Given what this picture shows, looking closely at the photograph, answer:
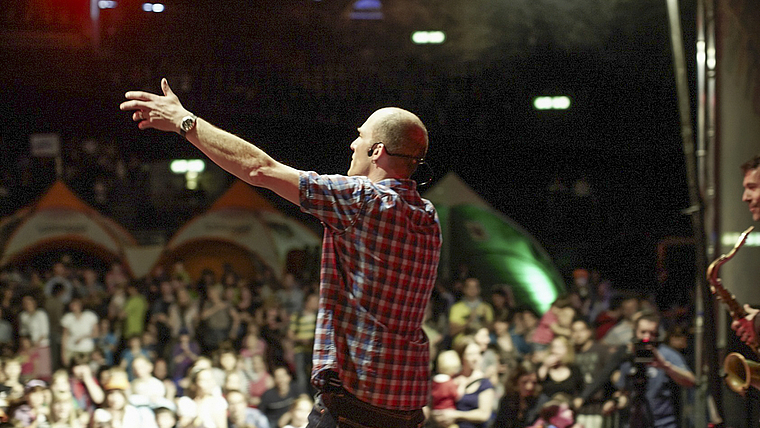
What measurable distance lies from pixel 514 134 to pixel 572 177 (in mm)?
1123

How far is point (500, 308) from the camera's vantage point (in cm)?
752

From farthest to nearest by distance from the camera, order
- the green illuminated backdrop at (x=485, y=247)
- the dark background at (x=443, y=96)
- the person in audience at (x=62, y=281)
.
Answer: the dark background at (x=443, y=96) → the green illuminated backdrop at (x=485, y=247) → the person in audience at (x=62, y=281)

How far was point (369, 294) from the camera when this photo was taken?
1.87m

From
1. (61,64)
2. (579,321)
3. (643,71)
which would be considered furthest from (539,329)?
(61,64)

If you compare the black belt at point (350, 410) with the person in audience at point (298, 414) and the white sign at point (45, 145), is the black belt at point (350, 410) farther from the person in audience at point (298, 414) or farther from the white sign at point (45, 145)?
the white sign at point (45, 145)

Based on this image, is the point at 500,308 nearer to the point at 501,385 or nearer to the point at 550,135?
the point at 501,385

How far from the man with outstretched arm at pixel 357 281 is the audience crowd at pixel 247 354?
3311 mm

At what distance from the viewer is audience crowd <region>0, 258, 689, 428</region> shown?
530 cm

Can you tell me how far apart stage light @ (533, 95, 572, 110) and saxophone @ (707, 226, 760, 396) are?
902 centimetres

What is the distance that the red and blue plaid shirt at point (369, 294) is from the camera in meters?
1.85

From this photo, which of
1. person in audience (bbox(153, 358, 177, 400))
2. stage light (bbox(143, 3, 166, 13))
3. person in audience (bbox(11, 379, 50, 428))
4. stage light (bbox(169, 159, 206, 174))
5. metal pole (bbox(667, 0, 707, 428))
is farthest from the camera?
stage light (bbox(143, 3, 166, 13))

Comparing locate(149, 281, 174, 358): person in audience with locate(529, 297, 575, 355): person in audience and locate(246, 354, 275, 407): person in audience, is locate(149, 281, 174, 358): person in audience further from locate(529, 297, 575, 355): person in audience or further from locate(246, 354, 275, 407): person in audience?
locate(529, 297, 575, 355): person in audience

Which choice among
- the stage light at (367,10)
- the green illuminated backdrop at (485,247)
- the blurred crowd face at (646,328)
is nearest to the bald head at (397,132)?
the blurred crowd face at (646,328)

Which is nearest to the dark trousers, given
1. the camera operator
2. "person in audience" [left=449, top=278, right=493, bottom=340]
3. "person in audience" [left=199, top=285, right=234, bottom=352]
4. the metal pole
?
the metal pole
